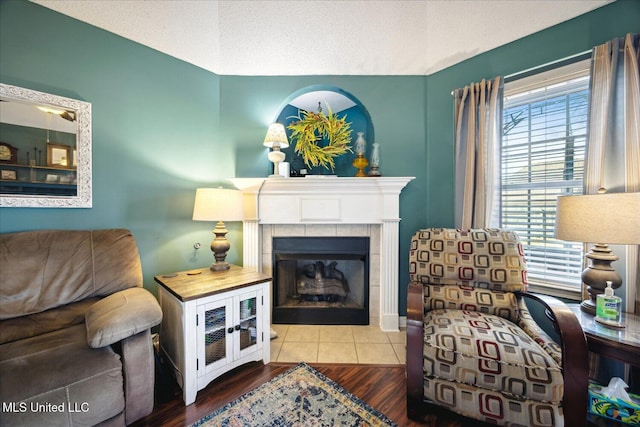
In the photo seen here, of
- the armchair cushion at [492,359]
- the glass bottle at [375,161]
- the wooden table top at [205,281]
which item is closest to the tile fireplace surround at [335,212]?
the glass bottle at [375,161]

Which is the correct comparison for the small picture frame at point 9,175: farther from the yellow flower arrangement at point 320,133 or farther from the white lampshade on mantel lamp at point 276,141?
the yellow flower arrangement at point 320,133

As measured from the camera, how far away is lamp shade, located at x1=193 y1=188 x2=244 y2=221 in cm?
181

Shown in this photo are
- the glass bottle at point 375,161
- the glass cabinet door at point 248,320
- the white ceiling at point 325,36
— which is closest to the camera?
the glass cabinet door at point 248,320

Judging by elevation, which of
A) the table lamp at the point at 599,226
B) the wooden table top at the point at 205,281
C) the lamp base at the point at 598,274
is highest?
the table lamp at the point at 599,226

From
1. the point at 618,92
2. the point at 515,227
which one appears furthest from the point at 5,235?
the point at 618,92

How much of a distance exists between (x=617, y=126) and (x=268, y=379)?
112 inches

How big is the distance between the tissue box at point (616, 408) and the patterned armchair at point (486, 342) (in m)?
0.27

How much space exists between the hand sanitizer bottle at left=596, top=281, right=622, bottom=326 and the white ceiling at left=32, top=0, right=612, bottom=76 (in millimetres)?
2094

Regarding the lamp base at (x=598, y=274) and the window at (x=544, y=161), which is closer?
the lamp base at (x=598, y=274)

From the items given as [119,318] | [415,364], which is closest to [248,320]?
[119,318]

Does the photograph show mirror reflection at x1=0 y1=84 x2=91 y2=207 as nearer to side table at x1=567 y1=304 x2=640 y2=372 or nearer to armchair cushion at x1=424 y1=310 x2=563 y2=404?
armchair cushion at x1=424 y1=310 x2=563 y2=404

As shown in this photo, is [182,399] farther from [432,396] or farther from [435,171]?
[435,171]

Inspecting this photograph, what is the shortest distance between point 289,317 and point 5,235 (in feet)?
6.88

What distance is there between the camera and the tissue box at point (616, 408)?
120cm
